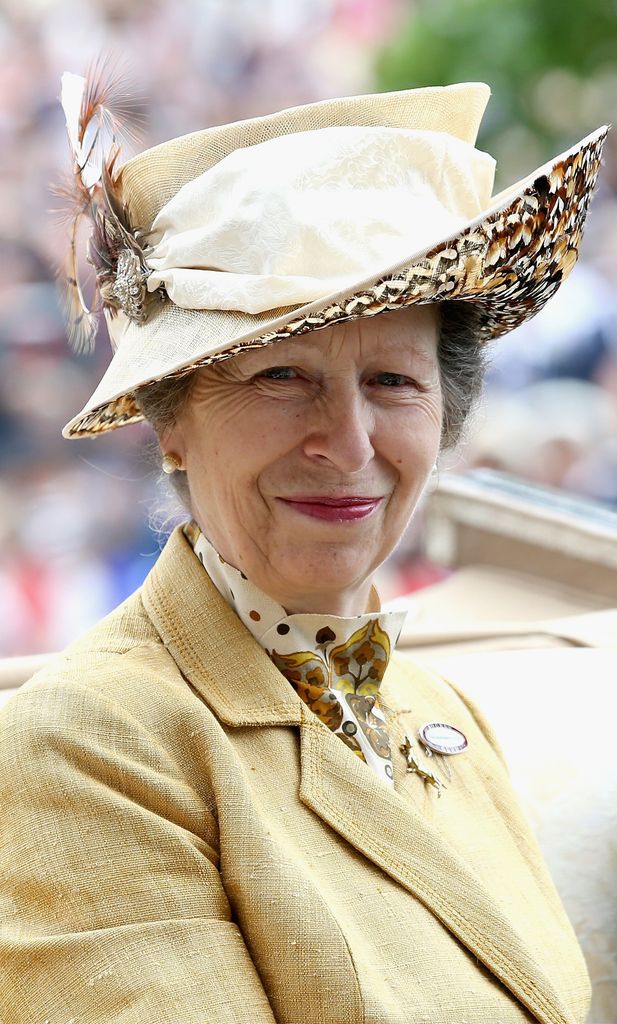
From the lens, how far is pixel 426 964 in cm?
112

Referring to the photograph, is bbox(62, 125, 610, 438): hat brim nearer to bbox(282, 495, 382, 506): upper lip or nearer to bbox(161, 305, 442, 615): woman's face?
bbox(161, 305, 442, 615): woman's face

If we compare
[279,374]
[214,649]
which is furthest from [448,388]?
[214,649]

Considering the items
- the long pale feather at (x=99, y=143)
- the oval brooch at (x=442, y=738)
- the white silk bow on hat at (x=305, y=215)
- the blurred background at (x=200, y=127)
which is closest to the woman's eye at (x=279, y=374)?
the white silk bow on hat at (x=305, y=215)

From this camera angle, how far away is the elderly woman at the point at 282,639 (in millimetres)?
1037

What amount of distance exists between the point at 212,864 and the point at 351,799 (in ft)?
0.57

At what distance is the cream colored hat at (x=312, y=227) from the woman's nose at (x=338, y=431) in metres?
0.11

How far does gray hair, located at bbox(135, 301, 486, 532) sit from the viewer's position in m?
1.31

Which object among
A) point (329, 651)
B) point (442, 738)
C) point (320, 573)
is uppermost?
point (320, 573)

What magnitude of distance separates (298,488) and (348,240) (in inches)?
10.2

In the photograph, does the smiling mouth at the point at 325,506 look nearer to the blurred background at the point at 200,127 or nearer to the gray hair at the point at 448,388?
the gray hair at the point at 448,388

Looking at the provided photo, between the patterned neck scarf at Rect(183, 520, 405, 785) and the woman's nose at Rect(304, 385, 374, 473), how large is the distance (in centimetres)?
17

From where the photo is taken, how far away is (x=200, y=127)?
4.26 meters

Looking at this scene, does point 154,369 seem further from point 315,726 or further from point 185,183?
point 315,726

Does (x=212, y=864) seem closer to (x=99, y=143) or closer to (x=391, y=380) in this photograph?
(x=391, y=380)
